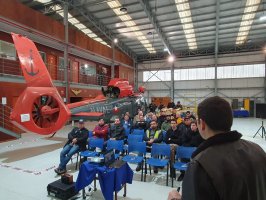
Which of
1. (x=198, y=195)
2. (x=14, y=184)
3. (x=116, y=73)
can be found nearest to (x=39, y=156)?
(x=14, y=184)

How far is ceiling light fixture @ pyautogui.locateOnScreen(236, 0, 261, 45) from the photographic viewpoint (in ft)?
→ 45.5

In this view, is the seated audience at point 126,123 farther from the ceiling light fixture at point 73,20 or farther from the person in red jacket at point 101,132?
the ceiling light fixture at point 73,20

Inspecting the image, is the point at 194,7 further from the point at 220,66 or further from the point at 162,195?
the point at 162,195

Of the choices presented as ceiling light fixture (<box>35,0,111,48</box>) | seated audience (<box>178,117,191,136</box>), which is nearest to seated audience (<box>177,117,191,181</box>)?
seated audience (<box>178,117,191,136</box>)

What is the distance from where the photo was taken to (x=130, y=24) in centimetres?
1680

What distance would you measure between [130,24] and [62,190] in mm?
15065

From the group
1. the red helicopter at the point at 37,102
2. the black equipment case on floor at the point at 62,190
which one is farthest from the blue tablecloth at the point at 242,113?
the black equipment case on floor at the point at 62,190

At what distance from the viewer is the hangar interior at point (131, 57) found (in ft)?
23.2

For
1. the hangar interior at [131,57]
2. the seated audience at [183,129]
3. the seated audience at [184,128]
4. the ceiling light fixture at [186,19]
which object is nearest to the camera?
the seated audience at [183,129]

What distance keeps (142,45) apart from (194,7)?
8.10m

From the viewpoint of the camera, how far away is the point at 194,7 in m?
14.4

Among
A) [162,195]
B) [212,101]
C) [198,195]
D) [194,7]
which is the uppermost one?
[194,7]

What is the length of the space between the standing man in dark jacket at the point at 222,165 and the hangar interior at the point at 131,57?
12.3 feet

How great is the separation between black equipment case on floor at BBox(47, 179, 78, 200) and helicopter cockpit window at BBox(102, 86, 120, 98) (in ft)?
21.1
